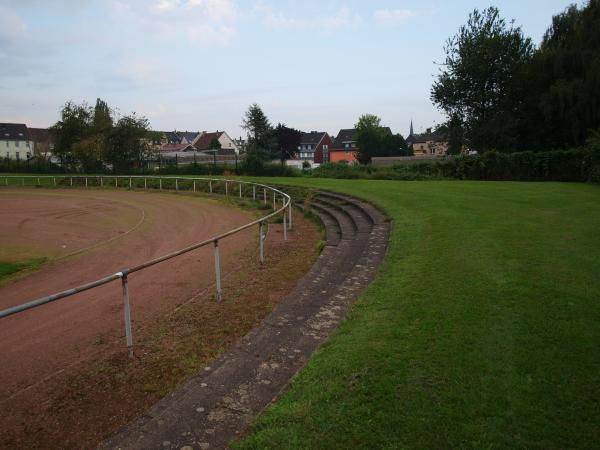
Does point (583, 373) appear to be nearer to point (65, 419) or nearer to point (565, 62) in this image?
point (65, 419)

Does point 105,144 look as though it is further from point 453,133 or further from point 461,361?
point 461,361

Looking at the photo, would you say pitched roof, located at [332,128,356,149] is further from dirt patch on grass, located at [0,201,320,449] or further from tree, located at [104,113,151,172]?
dirt patch on grass, located at [0,201,320,449]

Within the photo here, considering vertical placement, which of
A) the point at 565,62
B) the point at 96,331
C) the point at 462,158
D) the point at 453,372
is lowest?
the point at 96,331

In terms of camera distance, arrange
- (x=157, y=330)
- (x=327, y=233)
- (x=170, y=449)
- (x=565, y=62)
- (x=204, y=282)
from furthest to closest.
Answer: (x=565, y=62) < (x=327, y=233) < (x=204, y=282) < (x=157, y=330) < (x=170, y=449)

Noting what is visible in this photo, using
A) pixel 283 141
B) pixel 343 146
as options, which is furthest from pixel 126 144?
pixel 343 146

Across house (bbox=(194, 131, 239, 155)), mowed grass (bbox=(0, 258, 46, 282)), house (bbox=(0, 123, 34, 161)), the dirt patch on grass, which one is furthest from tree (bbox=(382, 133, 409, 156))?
house (bbox=(0, 123, 34, 161))

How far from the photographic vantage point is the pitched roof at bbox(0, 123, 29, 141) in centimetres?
8900

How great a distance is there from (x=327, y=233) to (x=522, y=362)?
8207 millimetres

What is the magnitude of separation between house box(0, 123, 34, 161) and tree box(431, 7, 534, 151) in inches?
3277

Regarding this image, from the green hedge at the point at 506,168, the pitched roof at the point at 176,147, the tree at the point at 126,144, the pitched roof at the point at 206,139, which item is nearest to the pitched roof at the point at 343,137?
the pitched roof at the point at 206,139

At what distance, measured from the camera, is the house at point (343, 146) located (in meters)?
97.3

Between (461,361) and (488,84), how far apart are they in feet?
135

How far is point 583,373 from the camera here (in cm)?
392

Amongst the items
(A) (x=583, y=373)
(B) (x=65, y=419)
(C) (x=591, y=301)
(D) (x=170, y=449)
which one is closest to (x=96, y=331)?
(B) (x=65, y=419)
